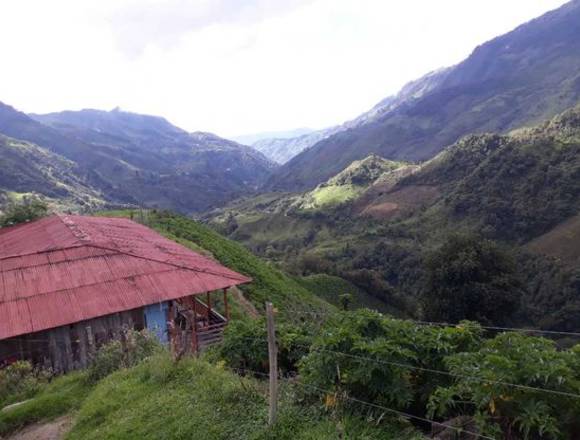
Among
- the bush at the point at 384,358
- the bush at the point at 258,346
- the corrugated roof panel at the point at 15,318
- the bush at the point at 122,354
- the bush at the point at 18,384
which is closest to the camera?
the bush at the point at 384,358

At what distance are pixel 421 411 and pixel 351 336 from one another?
1.45 meters

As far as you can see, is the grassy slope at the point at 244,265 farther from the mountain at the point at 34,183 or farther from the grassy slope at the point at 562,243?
the mountain at the point at 34,183

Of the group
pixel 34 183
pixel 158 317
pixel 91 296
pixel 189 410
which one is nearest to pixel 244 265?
pixel 158 317

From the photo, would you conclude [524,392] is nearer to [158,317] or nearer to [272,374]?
[272,374]

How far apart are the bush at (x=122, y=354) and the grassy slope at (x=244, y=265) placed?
1969 centimetres

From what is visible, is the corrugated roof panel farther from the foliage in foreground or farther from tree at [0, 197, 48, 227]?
tree at [0, 197, 48, 227]

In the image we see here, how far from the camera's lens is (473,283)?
35969 millimetres

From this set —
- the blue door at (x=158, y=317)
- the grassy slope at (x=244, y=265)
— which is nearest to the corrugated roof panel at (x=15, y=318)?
the blue door at (x=158, y=317)

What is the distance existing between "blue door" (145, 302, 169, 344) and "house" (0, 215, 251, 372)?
0.13 feet

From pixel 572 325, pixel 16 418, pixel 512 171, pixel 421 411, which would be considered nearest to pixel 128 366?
pixel 16 418

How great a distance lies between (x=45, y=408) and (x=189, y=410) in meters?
5.18

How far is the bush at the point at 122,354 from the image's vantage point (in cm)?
1308

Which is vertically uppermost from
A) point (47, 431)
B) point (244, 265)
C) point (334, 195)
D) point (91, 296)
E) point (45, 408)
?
point (334, 195)

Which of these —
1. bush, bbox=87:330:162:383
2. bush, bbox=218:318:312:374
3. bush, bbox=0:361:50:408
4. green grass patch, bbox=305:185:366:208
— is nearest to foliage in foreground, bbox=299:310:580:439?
bush, bbox=218:318:312:374
